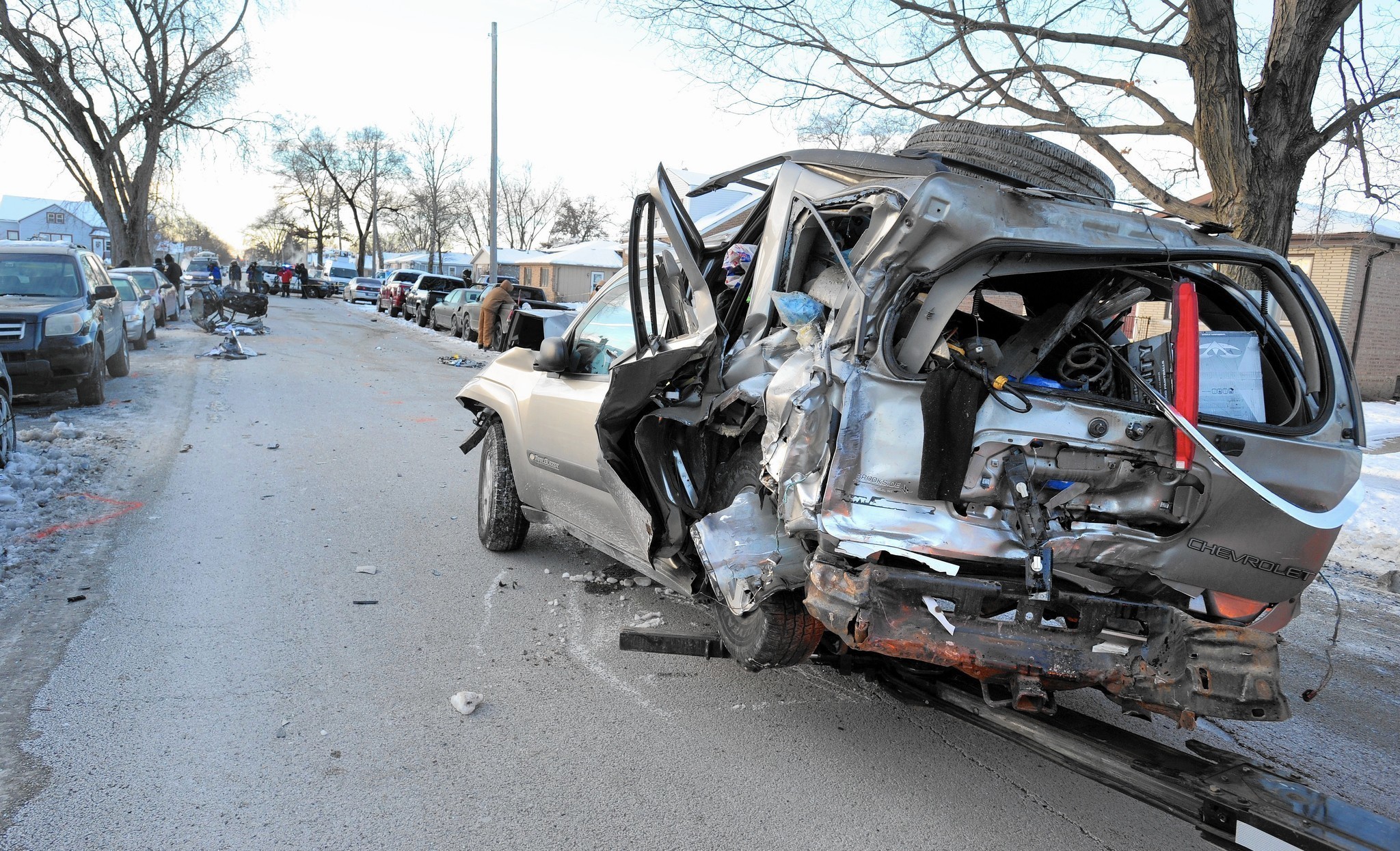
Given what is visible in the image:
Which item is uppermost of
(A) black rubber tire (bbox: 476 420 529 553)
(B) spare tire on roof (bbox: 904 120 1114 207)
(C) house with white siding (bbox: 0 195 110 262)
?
(C) house with white siding (bbox: 0 195 110 262)

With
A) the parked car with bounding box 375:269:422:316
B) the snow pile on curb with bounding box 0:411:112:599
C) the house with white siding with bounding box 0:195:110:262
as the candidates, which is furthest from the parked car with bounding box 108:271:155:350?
the house with white siding with bounding box 0:195:110:262

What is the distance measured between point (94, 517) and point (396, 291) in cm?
3037

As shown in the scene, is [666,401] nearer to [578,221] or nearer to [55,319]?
[55,319]

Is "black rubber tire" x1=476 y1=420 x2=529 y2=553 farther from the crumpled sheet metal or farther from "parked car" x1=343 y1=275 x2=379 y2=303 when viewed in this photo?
"parked car" x1=343 y1=275 x2=379 y2=303

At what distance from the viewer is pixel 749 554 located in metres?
3.23

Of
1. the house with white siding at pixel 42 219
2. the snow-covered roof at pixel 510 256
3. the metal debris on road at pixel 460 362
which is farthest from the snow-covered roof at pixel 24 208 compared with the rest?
the metal debris on road at pixel 460 362

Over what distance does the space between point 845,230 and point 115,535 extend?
16.3 feet

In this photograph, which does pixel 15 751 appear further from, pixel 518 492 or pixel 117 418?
pixel 117 418

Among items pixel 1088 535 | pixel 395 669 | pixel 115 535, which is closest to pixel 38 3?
pixel 115 535

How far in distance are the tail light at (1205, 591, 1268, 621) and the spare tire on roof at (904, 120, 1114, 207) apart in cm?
176

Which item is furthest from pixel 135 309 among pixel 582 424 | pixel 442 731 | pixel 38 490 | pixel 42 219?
pixel 42 219

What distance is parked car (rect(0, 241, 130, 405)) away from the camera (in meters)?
9.53

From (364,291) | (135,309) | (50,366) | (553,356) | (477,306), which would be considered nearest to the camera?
(553,356)

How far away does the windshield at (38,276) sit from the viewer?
10.6m
